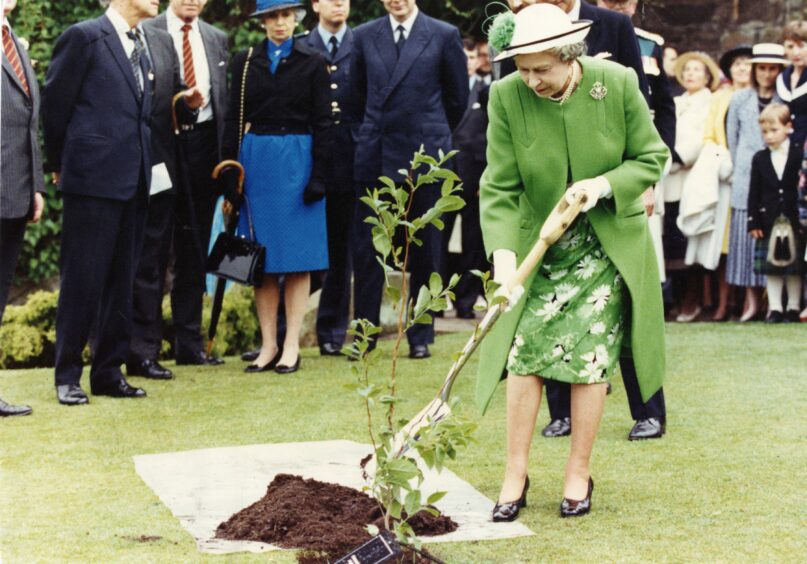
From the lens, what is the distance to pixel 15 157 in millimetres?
6898

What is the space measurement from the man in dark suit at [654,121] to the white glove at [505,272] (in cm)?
152

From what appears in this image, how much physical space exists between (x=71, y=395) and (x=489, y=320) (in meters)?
3.44

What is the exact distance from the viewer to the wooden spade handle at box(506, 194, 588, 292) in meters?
4.63

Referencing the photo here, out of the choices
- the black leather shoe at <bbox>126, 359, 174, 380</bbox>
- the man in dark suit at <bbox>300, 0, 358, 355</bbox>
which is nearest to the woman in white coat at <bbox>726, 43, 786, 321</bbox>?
the man in dark suit at <bbox>300, 0, 358, 355</bbox>

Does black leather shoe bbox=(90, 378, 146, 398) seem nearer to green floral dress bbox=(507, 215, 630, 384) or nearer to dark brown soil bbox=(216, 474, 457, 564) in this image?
dark brown soil bbox=(216, 474, 457, 564)

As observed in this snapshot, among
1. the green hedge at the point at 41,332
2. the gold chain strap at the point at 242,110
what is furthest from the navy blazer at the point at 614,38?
the green hedge at the point at 41,332

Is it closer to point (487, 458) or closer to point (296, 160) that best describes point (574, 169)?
point (487, 458)

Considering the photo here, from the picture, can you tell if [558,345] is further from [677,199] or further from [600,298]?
[677,199]

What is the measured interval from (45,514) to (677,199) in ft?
24.5

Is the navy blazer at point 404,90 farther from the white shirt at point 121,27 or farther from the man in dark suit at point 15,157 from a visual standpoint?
the man in dark suit at point 15,157

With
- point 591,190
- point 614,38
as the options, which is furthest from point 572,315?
point 614,38

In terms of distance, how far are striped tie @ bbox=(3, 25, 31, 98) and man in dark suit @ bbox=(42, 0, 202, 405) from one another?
0.51 ft

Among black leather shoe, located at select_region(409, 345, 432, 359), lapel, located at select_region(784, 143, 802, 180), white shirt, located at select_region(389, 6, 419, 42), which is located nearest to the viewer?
white shirt, located at select_region(389, 6, 419, 42)

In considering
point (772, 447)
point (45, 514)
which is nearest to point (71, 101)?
point (45, 514)
